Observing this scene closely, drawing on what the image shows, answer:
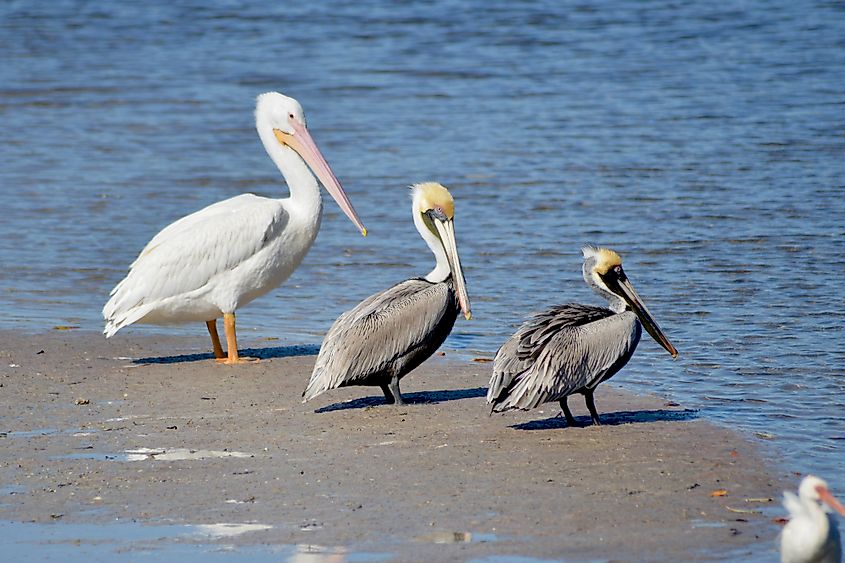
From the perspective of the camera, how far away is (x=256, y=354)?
7762 millimetres

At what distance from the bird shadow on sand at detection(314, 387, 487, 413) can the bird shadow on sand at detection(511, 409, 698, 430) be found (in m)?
0.51

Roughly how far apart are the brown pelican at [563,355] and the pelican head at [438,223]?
770 mm

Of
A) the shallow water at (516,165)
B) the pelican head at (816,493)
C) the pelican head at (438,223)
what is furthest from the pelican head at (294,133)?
the pelican head at (816,493)

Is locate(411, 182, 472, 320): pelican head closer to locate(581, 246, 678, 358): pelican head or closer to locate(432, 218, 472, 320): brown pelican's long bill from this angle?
locate(432, 218, 472, 320): brown pelican's long bill

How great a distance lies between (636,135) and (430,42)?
806 cm

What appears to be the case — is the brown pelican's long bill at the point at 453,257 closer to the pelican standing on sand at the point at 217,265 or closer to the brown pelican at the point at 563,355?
the brown pelican at the point at 563,355

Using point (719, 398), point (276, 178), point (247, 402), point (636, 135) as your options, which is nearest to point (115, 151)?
point (276, 178)

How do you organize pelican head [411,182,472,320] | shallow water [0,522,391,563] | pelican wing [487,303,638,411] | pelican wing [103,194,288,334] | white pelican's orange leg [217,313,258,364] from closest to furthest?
1. shallow water [0,522,391,563]
2. pelican wing [487,303,638,411]
3. pelican head [411,182,472,320]
4. white pelican's orange leg [217,313,258,364]
5. pelican wing [103,194,288,334]

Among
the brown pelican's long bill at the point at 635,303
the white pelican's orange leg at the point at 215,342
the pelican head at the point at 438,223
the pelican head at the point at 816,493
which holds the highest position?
the pelican head at the point at 816,493

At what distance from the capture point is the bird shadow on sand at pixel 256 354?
7.64 m

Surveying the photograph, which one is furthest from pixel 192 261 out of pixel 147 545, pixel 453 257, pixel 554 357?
pixel 147 545

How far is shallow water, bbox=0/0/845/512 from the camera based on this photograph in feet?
26.3

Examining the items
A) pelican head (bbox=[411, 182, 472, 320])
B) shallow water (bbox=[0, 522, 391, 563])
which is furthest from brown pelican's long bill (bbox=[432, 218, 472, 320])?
shallow water (bbox=[0, 522, 391, 563])

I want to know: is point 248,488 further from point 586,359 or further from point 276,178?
point 276,178
